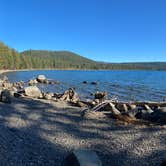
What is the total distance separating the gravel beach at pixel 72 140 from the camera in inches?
326

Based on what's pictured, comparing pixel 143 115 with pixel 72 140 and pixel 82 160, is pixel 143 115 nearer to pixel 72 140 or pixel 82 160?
pixel 72 140

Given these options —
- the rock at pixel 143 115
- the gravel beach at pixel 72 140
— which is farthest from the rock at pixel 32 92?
the rock at pixel 143 115

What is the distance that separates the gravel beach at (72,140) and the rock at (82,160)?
0.70 meters

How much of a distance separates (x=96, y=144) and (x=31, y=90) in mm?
18327

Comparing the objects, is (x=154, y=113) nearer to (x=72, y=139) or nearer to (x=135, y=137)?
(x=135, y=137)

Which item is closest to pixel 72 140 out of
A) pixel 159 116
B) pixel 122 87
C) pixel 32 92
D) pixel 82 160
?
pixel 82 160

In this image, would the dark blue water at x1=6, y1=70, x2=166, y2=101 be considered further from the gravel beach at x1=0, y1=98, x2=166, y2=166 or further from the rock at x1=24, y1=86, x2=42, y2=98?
the gravel beach at x1=0, y1=98, x2=166, y2=166

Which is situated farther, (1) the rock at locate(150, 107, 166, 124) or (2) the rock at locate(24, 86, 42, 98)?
(2) the rock at locate(24, 86, 42, 98)

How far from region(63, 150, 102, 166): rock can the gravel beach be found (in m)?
0.70

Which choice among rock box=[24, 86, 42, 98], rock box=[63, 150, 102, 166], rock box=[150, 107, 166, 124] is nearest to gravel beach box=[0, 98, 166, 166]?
rock box=[63, 150, 102, 166]

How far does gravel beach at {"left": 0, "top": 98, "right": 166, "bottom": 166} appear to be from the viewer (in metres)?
8.27

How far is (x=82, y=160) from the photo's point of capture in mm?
7051

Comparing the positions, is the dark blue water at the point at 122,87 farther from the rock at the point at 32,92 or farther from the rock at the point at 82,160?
the rock at the point at 82,160

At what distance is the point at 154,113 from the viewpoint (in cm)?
1308
